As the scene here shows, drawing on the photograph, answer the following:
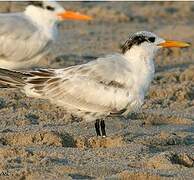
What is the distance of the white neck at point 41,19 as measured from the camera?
9.15 meters

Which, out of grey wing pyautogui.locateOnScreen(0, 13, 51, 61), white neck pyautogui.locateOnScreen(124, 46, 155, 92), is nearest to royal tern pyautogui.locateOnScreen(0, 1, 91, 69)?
grey wing pyautogui.locateOnScreen(0, 13, 51, 61)

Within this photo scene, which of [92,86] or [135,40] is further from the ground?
[135,40]

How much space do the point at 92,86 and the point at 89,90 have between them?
44mm

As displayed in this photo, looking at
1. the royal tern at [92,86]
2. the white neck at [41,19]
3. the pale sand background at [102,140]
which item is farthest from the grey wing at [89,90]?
the white neck at [41,19]

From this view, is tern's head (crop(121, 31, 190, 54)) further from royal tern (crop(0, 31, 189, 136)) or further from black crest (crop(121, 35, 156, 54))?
royal tern (crop(0, 31, 189, 136))

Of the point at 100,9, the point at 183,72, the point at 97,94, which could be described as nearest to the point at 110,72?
the point at 97,94

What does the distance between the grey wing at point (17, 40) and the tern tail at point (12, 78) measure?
1.96 meters

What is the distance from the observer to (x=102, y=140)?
6.75 meters

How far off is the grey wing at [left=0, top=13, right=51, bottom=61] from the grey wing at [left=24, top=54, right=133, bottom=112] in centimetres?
200

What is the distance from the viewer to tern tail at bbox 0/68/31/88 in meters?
6.85

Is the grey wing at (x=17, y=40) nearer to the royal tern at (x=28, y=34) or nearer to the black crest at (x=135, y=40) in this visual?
the royal tern at (x=28, y=34)

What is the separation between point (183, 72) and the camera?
10.0 metres

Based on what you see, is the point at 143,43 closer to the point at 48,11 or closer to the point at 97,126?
the point at 97,126

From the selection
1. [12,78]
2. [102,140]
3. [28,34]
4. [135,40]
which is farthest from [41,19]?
[102,140]
